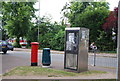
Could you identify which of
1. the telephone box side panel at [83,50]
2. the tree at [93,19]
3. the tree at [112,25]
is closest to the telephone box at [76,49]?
the telephone box side panel at [83,50]

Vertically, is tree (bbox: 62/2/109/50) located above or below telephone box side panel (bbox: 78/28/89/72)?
above

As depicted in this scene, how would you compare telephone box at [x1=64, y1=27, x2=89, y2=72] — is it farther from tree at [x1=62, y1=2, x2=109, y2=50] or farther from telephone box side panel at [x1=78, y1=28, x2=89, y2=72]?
tree at [x1=62, y1=2, x2=109, y2=50]

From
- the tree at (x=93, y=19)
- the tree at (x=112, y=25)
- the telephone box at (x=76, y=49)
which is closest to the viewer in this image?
the telephone box at (x=76, y=49)

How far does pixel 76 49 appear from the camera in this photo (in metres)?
7.92

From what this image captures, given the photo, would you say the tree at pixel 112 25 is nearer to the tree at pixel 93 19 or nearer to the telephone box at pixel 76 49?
the tree at pixel 93 19

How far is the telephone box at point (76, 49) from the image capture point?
7898mm

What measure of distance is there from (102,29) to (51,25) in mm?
13332

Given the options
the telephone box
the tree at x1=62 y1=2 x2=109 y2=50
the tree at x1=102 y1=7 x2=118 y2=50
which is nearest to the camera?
the telephone box

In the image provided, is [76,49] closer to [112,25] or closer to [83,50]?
[83,50]

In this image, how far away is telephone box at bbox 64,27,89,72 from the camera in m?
7.90

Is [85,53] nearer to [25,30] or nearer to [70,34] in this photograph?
[70,34]

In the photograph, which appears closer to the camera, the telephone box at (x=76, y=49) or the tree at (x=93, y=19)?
the telephone box at (x=76, y=49)

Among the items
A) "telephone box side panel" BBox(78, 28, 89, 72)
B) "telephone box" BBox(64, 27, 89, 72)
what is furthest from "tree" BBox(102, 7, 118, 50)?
"telephone box" BBox(64, 27, 89, 72)

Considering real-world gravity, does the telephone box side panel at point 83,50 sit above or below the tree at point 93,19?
below
